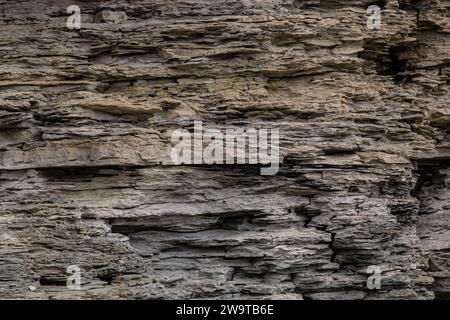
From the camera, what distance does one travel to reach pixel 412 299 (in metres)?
10.3

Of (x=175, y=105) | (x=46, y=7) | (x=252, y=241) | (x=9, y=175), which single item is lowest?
(x=252, y=241)

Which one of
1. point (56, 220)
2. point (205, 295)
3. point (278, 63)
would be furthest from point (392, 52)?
point (56, 220)

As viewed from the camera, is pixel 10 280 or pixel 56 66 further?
pixel 56 66

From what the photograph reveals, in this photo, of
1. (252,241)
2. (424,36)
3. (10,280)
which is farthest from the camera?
(424,36)

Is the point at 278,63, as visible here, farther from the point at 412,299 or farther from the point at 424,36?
the point at 412,299

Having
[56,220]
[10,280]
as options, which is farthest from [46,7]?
[10,280]

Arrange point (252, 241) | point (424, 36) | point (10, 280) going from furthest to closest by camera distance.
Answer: point (424, 36), point (252, 241), point (10, 280)

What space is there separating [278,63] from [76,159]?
3.51m

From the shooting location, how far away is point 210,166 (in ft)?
33.1

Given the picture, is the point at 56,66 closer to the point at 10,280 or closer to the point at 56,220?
the point at 56,220

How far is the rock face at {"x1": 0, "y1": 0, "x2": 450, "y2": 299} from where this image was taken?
9828 mm

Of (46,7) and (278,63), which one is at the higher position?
(46,7)

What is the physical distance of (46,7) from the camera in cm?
1034

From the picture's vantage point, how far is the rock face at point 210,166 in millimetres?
9828
